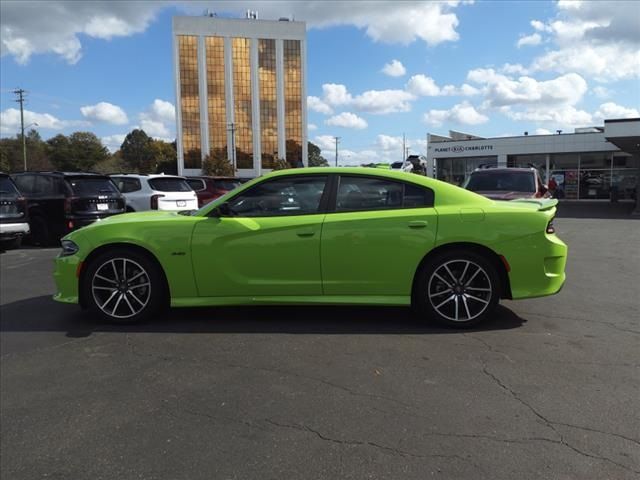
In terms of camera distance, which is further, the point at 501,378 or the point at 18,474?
the point at 501,378

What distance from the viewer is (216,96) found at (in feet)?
300

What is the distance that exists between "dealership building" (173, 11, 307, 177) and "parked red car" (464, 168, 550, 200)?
78998mm

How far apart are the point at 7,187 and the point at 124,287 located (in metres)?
7.60

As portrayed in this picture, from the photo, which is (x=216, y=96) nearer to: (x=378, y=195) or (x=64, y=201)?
(x=64, y=201)

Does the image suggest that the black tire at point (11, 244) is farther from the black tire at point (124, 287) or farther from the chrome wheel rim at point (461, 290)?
the chrome wheel rim at point (461, 290)

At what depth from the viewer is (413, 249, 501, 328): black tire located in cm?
494

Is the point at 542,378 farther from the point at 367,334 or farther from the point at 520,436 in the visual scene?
the point at 367,334

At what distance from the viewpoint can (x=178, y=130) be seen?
89312 mm

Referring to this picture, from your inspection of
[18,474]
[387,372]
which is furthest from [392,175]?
[18,474]

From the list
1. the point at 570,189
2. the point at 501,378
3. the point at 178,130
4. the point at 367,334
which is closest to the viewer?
the point at 501,378

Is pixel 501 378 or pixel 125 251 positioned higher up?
pixel 125 251

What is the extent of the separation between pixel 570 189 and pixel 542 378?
33.9 metres

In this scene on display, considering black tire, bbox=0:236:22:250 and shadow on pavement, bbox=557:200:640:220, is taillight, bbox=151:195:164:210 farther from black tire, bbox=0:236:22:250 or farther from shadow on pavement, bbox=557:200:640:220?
shadow on pavement, bbox=557:200:640:220

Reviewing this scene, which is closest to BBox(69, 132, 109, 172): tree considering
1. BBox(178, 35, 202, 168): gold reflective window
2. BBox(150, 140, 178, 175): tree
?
BBox(150, 140, 178, 175): tree
